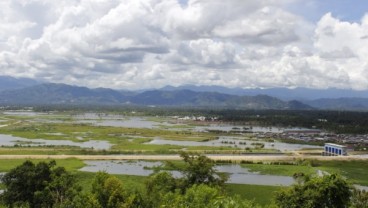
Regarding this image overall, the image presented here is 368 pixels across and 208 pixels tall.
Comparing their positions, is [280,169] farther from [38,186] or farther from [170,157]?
[38,186]

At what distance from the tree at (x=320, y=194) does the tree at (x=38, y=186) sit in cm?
1651

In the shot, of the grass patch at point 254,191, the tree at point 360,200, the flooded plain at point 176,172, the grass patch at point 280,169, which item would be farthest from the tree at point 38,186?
the grass patch at point 280,169

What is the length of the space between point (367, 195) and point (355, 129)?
4275 inches

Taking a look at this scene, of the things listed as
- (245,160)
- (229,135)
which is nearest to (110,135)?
(229,135)

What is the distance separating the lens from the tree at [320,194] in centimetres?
2739

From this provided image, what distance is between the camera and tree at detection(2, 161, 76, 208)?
32.5 meters

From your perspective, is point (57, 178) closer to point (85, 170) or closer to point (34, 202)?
point (34, 202)

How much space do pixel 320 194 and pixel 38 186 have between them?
2242 centimetres

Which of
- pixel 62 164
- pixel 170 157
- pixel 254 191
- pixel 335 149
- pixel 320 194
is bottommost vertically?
pixel 254 191

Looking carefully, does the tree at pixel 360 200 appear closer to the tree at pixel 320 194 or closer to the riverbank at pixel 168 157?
the tree at pixel 320 194

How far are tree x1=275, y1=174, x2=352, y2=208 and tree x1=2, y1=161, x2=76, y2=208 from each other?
16.5 meters

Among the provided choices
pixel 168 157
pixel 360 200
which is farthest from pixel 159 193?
pixel 168 157

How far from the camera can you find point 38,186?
34.8 m

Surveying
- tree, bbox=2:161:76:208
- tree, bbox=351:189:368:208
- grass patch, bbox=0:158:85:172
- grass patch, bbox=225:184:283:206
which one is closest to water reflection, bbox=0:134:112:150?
grass patch, bbox=0:158:85:172
